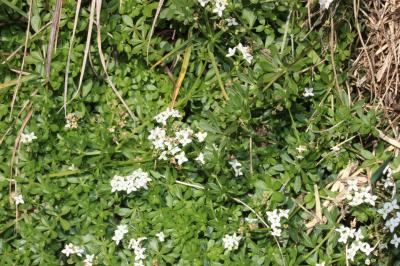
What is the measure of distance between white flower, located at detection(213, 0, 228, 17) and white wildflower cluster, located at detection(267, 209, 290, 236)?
3.06 ft

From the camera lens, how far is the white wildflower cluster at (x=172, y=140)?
10.8 ft

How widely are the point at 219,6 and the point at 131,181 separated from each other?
2.95ft

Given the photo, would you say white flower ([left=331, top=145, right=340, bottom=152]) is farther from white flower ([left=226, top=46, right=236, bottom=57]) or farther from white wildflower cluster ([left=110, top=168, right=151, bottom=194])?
white wildflower cluster ([left=110, top=168, right=151, bottom=194])

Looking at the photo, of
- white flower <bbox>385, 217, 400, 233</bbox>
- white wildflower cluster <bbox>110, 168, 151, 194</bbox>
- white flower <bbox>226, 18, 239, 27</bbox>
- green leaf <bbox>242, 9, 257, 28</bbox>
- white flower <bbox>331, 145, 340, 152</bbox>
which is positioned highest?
green leaf <bbox>242, 9, 257, 28</bbox>

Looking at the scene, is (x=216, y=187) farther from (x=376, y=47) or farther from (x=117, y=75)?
(x=376, y=47)

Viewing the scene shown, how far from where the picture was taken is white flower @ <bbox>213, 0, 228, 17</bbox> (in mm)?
3303

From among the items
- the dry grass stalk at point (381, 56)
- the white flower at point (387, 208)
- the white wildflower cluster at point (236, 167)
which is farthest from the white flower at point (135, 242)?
the dry grass stalk at point (381, 56)

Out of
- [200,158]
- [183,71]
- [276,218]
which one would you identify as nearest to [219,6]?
[183,71]

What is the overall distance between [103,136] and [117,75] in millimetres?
359

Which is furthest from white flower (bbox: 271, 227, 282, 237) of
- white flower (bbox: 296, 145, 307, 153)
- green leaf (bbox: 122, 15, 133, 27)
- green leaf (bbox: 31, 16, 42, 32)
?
green leaf (bbox: 31, 16, 42, 32)

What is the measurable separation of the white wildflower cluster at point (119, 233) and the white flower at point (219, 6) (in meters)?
1.07

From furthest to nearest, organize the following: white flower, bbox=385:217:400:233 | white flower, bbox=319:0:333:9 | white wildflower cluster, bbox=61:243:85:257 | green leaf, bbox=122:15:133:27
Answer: green leaf, bbox=122:15:133:27, white wildflower cluster, bbox=61:243:85:257, white flower, bbox=319:0:333:9, white flower, bbox=385:217:400:233

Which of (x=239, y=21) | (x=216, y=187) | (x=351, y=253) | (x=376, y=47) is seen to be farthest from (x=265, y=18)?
(x=351, y=253)

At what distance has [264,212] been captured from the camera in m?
3.26
